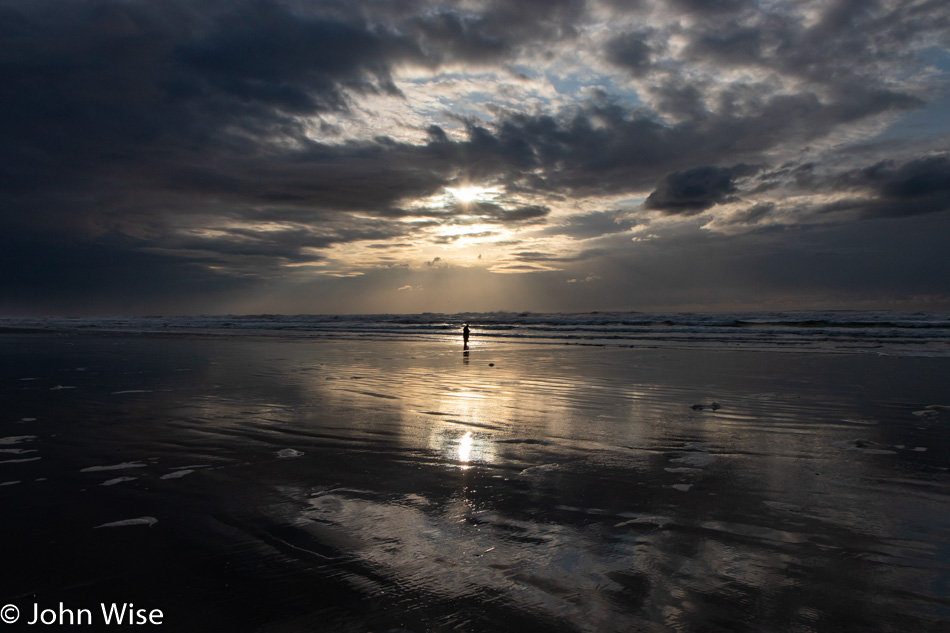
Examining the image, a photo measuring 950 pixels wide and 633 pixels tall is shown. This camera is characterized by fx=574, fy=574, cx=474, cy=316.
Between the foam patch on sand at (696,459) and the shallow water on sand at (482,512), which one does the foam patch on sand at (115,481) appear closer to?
the shallow water on sand at (482,512)

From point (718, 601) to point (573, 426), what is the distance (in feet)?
16.5

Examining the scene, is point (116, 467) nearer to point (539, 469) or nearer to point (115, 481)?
point (115, 481)

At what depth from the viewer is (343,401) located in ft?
34.7

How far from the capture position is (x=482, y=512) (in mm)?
4762

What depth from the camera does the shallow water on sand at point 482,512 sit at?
10.8 feet

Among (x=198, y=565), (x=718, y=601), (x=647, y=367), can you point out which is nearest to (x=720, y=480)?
(x=718, y=601)

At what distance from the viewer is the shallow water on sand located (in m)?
3.30

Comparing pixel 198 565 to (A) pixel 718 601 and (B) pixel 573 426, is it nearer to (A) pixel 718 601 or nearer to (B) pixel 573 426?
(A) pixel 718 601
